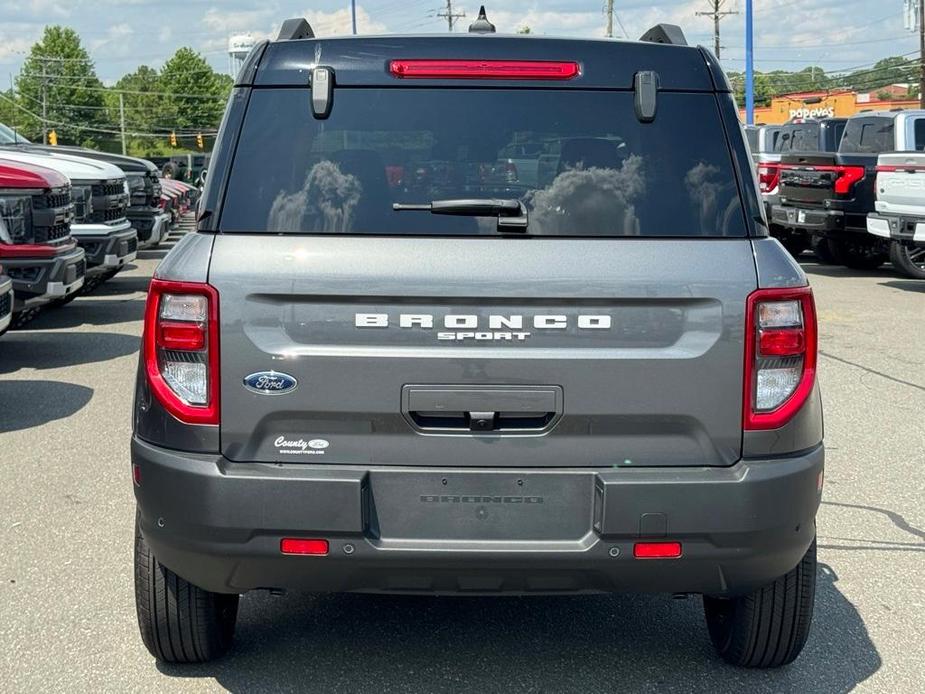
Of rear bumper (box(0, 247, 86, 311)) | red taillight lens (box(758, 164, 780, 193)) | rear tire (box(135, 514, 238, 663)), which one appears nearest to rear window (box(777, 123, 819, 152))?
red taillight lens (box(758, 164, 780, 193))

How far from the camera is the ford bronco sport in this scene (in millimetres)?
3385

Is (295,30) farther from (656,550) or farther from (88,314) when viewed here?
(88,314)

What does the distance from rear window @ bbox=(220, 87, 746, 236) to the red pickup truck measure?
23.9 ft

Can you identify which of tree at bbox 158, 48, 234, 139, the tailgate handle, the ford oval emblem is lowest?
the tailgate handle

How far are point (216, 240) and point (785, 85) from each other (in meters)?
158

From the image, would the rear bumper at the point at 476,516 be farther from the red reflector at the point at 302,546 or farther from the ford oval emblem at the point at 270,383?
the ford oval emblem at the point at 270,383

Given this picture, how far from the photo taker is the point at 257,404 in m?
3.40

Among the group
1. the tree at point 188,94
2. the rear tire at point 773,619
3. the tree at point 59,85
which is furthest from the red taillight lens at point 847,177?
the tree at point 188,94

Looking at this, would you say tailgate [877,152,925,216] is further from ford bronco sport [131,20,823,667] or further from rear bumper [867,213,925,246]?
ford bronco sport [131,20,823,667]

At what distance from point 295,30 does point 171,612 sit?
1824 mm

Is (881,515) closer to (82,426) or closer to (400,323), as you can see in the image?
(400,323)

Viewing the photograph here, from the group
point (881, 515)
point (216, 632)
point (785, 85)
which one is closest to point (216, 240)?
point (216, 632)

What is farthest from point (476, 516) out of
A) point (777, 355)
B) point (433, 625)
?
point (433, 625)

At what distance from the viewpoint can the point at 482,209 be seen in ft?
11.3
